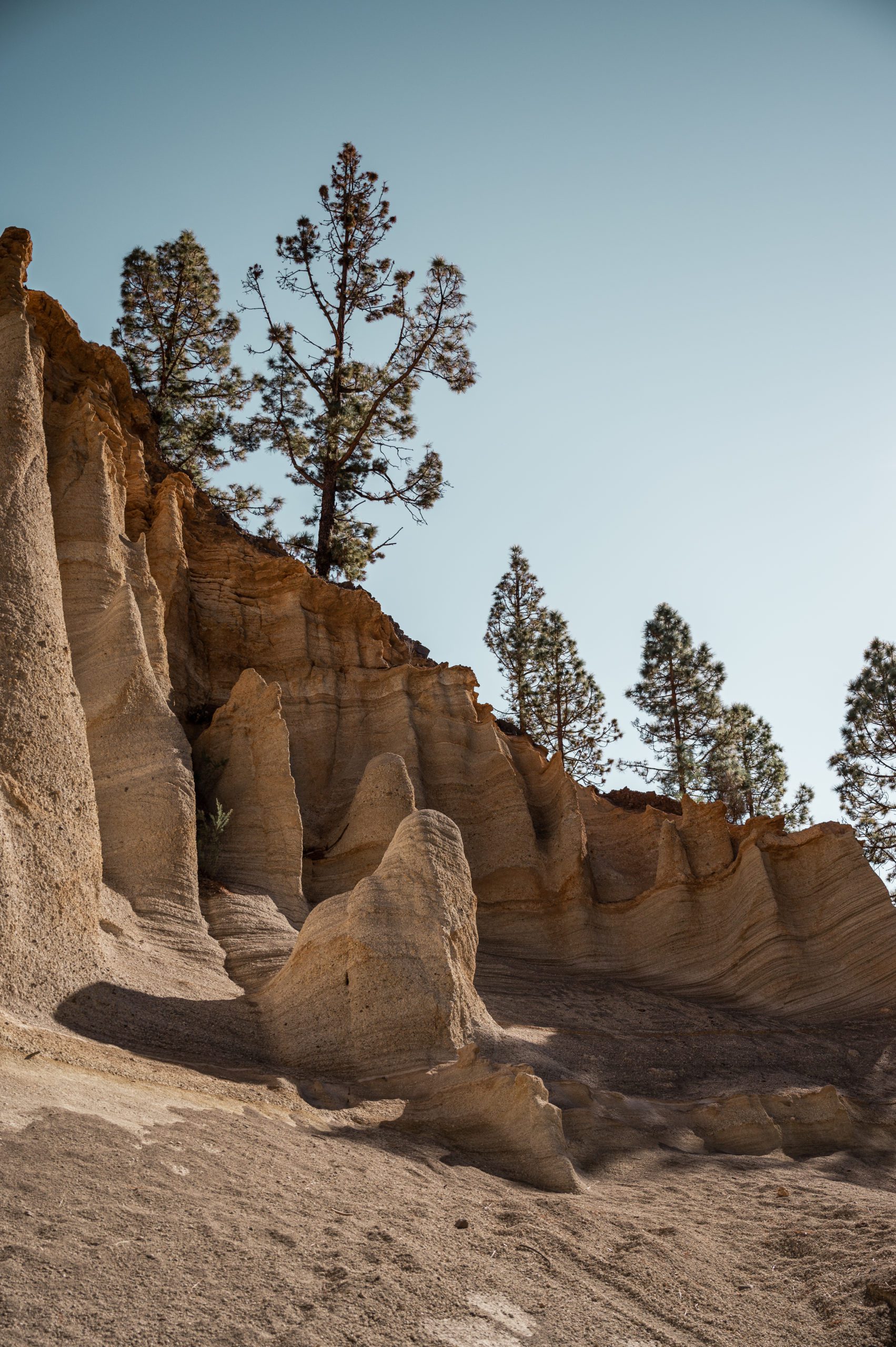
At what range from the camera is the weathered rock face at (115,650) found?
12.0 m

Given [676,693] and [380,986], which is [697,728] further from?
[380,986]

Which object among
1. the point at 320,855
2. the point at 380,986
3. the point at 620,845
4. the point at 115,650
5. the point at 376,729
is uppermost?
the point at 376,729

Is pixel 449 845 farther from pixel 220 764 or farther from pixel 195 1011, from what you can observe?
pixel 220 764

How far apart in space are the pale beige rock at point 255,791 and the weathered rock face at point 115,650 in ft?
4.88

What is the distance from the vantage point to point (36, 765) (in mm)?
9758

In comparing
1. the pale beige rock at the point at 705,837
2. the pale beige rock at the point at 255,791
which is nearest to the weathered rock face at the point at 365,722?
the pale beige rock at the point at 255,791

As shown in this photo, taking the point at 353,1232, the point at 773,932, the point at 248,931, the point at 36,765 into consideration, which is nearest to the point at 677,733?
the point at 773,932

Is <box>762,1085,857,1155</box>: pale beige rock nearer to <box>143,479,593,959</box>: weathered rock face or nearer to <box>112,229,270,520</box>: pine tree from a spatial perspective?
<box>143,479,593,959</box>: weathered rock face

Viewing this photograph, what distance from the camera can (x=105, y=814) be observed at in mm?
12180

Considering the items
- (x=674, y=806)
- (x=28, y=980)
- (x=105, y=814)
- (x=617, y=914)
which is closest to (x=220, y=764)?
(x=105, y=814)

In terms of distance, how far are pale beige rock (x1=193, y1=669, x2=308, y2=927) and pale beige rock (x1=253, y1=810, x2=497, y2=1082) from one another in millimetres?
3225

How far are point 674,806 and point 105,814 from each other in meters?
16.3

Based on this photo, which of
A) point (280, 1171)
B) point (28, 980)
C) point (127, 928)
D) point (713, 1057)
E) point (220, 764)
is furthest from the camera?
point (220, 764)

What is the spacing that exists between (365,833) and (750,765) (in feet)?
76.2
